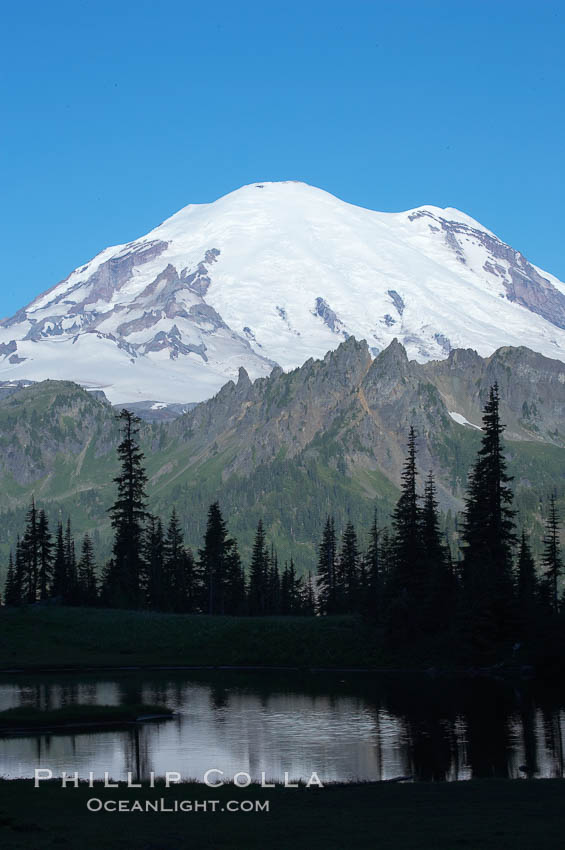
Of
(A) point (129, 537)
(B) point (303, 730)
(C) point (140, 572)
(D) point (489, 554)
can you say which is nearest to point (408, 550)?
(D) point (489, 554)

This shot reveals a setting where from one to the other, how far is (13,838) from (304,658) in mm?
57789

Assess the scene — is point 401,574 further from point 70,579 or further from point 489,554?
point 70,579

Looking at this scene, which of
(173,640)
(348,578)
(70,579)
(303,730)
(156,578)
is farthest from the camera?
(348,578)

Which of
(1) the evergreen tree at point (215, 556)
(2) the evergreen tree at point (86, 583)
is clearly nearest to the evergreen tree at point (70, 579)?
(2) the evergreen tree at point (86, 583)

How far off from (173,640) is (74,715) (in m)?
33.8

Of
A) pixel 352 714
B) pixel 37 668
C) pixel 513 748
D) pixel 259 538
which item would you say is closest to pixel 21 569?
pixel 259 538

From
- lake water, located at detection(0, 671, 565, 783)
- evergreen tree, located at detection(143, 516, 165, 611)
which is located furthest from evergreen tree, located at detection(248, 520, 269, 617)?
lake water, located at detection(0, 671, 565, 783)

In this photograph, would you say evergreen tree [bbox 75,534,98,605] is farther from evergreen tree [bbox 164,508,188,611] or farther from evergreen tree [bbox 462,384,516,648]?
evergreen tree [bbox 462,384,516,648]

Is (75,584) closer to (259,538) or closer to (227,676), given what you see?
(259,538)

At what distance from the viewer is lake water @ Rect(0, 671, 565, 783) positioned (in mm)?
47312

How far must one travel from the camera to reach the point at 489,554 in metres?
93.6

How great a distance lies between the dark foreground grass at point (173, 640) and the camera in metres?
84.9

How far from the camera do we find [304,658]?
86.0 m

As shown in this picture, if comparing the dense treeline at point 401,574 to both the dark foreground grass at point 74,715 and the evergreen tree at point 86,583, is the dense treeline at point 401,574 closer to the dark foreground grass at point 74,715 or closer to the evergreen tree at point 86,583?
the evergreen tree at point 86,583
